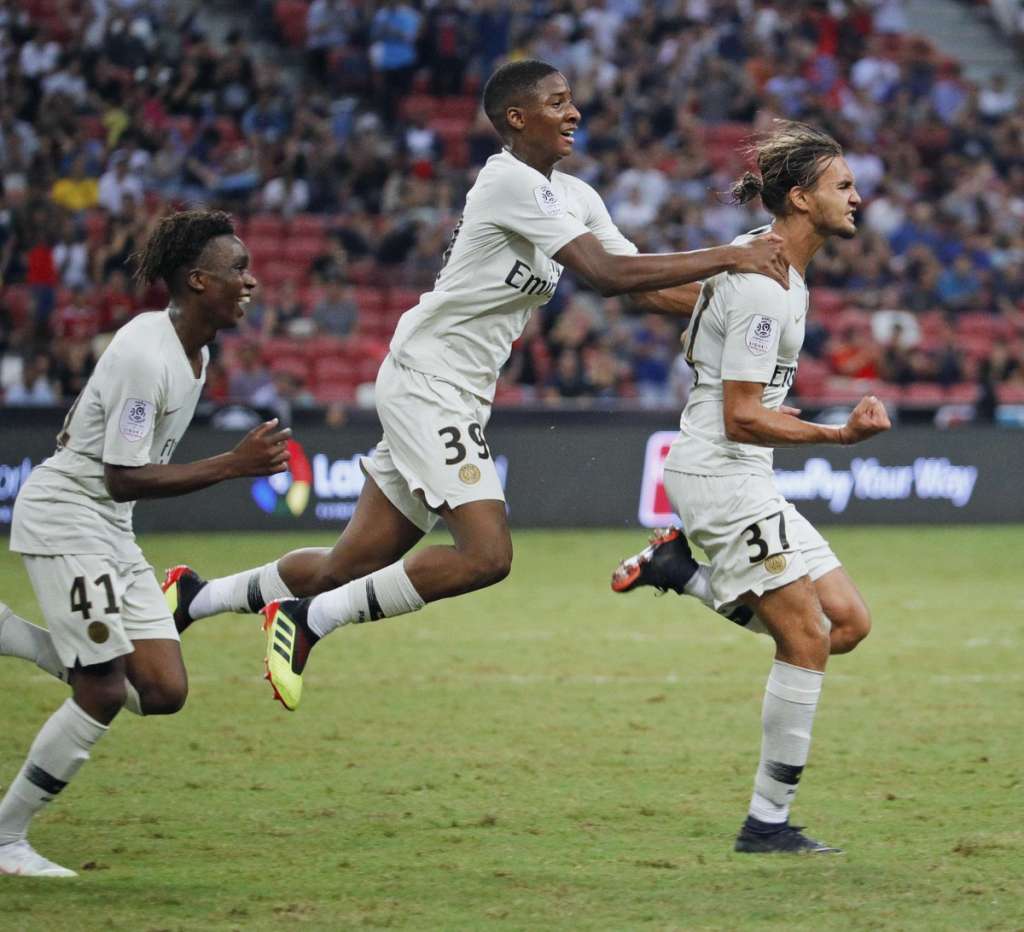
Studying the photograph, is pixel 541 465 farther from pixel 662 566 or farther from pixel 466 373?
pixel 662 566

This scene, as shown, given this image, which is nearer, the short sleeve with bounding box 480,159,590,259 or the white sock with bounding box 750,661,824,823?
the white sock with bounding box 750,661,824,823

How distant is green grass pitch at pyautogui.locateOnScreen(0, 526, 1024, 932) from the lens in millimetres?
4859

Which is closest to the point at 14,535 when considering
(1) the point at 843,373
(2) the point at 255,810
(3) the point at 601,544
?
(2) the point at 255,810

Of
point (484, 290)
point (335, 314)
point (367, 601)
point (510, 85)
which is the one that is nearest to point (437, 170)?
point (335, 314)

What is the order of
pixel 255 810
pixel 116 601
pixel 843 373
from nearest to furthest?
pixel 116 601, pixel 255 810, pixel 843 373

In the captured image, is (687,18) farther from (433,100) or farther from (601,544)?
(601,544)

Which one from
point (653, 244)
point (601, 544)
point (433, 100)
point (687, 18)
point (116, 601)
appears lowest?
point (601, 544)

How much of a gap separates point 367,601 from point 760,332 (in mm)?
1750

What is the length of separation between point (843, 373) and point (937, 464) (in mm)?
2350

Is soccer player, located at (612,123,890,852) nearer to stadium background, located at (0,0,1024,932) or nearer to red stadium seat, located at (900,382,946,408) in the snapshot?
stadium background, located at (0,0,1024,932)

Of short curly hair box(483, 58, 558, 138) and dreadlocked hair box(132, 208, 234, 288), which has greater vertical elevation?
short curly hair box(483, 58, 558, 138)

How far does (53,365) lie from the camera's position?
53.2 ft

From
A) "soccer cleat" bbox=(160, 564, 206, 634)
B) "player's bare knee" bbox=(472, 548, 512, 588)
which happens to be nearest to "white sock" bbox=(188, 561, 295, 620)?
"soccer cleat" bbox=(160, 564, 206, 634)

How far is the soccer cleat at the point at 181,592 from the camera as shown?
683 centimetres
